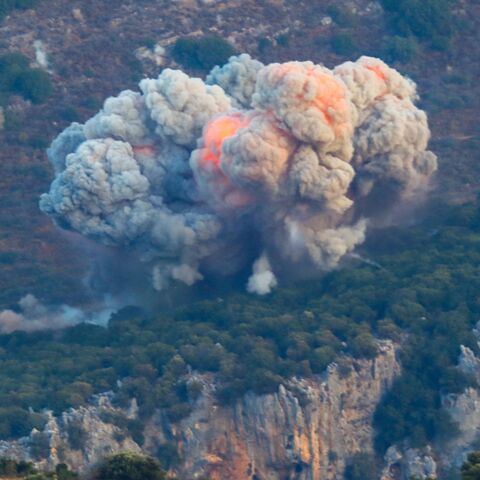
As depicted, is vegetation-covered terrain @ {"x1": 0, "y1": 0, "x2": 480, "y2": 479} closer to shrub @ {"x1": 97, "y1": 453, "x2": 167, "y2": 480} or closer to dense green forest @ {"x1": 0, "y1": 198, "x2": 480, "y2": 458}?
dense green forest @ {"x1": 0, "y1": 198, "x2": 480, "y2": 458}

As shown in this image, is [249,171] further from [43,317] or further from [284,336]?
[43,317]

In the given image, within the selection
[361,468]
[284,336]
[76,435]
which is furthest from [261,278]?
[76,435]

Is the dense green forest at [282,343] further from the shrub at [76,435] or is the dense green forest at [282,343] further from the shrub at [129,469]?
the shrub at [129,469]

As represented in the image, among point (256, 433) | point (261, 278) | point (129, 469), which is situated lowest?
point (256, 433)

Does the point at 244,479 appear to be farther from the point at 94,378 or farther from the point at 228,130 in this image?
the point at 228,130

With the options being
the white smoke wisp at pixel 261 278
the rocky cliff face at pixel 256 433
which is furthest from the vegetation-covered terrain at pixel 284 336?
the rocky cliff face at pixel 256 433

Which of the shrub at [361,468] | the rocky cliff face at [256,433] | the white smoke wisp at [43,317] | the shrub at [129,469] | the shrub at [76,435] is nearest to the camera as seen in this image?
the shrub at [129,469]

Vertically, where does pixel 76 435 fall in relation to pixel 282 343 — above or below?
above
